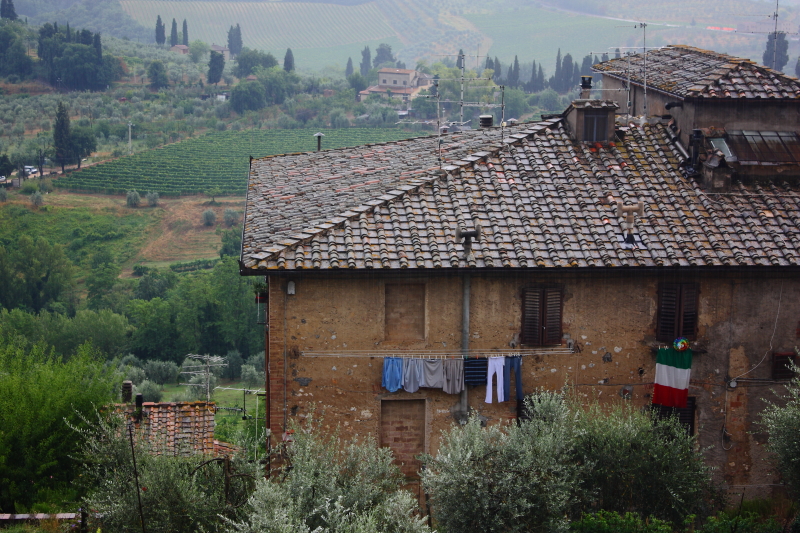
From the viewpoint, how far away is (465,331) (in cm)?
1474

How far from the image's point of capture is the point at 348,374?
48.1 ft

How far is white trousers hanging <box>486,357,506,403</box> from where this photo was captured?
14688 mm

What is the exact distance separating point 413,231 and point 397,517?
17.7 ft

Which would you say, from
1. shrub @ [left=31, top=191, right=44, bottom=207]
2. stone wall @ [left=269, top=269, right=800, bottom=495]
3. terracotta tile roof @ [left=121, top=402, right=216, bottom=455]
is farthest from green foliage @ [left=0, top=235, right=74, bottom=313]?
stone wall @ [left=269, top=269, right=800, bottom=495]

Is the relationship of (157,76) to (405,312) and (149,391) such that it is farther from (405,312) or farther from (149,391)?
(405,312)

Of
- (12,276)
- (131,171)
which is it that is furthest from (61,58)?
(12,276)

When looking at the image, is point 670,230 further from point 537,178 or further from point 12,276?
point 12,276

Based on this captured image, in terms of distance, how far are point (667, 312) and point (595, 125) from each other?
414 cm

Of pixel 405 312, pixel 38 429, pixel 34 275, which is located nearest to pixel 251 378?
pixel 34 275

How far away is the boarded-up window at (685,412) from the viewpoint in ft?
49.8

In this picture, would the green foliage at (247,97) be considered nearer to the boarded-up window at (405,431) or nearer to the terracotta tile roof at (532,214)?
the terracotta tile roof at (532,214)

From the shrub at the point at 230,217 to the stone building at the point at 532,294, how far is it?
7615 centimetres

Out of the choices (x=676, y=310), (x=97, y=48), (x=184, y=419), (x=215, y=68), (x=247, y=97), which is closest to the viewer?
(x=676, y=310)

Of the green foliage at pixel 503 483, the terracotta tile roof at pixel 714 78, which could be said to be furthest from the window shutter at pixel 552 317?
the terracotta tile roof at pixel 714 78
